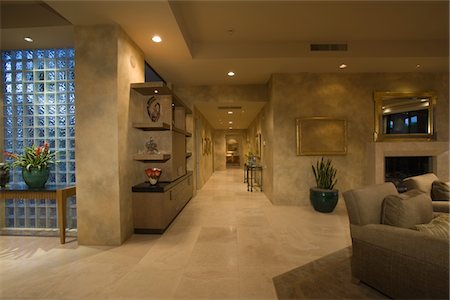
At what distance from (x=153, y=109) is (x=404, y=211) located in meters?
3.48

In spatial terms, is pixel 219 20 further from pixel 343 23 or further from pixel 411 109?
pixel 411 109

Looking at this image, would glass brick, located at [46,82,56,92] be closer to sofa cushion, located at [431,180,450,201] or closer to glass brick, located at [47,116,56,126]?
glass brick, located at [47,116,56,126]

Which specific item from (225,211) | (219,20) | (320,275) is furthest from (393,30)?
(225,211)

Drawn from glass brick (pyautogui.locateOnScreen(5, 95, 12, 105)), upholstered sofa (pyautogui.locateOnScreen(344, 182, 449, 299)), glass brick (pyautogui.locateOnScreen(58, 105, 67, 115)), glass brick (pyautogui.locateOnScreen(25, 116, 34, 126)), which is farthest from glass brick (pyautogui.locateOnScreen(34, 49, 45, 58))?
upholstered sofa (pyautogui.locateOnScreen(344, 182, 449, 299))

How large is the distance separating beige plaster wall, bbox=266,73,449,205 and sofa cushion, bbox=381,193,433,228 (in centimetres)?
286

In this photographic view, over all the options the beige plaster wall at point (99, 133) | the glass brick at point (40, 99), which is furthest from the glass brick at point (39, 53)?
the beige plaster wall at point (99, 133)

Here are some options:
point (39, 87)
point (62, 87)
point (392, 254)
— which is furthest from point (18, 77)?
point (392, 254)

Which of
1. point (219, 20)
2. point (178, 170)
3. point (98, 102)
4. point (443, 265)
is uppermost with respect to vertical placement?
point (219, 20)

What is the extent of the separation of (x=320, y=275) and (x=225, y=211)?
2423 mm

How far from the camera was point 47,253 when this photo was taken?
2.74m

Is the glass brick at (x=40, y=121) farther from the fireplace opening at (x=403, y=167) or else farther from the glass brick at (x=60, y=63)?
the fireplace opening at (x=403, y=167)

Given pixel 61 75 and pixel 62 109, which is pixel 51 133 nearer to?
pixel 62 109

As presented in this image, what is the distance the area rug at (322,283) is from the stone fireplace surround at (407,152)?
9.80ft

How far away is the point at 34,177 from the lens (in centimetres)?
310
